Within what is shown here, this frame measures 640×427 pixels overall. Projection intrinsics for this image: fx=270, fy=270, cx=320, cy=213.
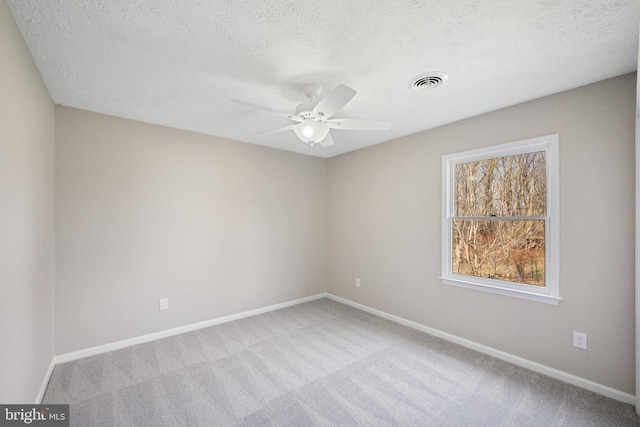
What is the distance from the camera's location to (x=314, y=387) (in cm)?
216

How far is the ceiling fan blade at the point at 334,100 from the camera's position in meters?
1.62

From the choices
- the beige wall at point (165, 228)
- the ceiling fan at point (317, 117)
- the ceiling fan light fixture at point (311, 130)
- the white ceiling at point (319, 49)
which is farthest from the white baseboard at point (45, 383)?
the ceiling fan light fixture at point (311, 130)

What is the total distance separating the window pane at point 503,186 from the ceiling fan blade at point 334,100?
190 centimetres

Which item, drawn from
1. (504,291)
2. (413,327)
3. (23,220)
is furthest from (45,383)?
(504,291)

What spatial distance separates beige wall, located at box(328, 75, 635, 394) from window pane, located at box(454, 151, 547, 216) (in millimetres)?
197

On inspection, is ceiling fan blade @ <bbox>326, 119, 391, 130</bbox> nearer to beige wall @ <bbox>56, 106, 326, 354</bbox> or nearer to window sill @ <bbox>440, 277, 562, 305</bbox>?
window sill @ <bbox>440, 277, 562, 305</bbox>

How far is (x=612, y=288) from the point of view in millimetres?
2039

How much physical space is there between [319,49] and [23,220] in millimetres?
2137

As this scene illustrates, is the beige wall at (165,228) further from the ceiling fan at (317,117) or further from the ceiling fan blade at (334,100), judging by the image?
the ceiling fan blade at (334,100)

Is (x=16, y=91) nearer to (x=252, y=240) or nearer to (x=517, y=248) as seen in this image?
(x=252, y=240)

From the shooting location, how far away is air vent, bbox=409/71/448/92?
6.46ft


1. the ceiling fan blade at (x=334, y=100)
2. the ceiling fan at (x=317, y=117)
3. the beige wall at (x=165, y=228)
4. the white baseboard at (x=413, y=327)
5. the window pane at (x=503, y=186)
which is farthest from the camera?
the beige wall at (x=165, y=228)

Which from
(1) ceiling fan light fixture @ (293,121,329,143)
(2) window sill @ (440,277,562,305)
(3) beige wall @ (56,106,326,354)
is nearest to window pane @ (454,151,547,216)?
(2) window sill @ (440,277,562,305)

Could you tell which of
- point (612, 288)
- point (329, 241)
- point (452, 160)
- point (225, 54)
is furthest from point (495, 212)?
point (225, 54)
